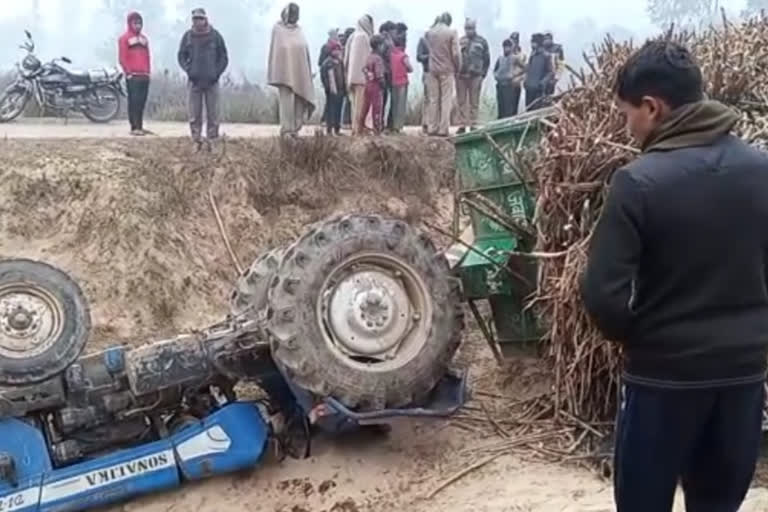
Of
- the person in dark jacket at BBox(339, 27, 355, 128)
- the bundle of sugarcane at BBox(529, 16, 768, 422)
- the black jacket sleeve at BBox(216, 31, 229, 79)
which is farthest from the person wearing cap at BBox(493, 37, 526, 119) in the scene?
the bundle of sugarcane at BBox(529, 16, 768, 422)

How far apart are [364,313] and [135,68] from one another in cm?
801

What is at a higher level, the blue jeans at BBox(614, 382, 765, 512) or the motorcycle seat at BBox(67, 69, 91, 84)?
the motorcycle seat at BBox(67, 69, 91, 84)

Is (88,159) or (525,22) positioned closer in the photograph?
(88,159)

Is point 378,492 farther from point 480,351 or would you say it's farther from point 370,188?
point 370,188

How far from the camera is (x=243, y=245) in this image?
10.5 metres

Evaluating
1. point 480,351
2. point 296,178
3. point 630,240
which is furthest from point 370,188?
point 630,240

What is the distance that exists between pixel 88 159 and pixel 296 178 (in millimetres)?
2131

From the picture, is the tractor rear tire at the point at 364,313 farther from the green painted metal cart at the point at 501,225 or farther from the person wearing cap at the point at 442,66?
the person wearing cap at the point at 442,66

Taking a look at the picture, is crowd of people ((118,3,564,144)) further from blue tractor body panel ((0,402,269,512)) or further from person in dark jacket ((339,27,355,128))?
blue tractor body panel ((0,402,269,512))

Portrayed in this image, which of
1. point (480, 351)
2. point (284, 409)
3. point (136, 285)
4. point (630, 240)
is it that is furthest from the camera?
point (136, 285)

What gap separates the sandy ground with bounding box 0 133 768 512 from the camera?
524 cm

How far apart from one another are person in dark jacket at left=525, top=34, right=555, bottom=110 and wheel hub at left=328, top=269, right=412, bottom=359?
9468 millimetres

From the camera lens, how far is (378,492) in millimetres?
5266

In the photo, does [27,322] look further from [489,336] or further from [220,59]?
[220,59]
